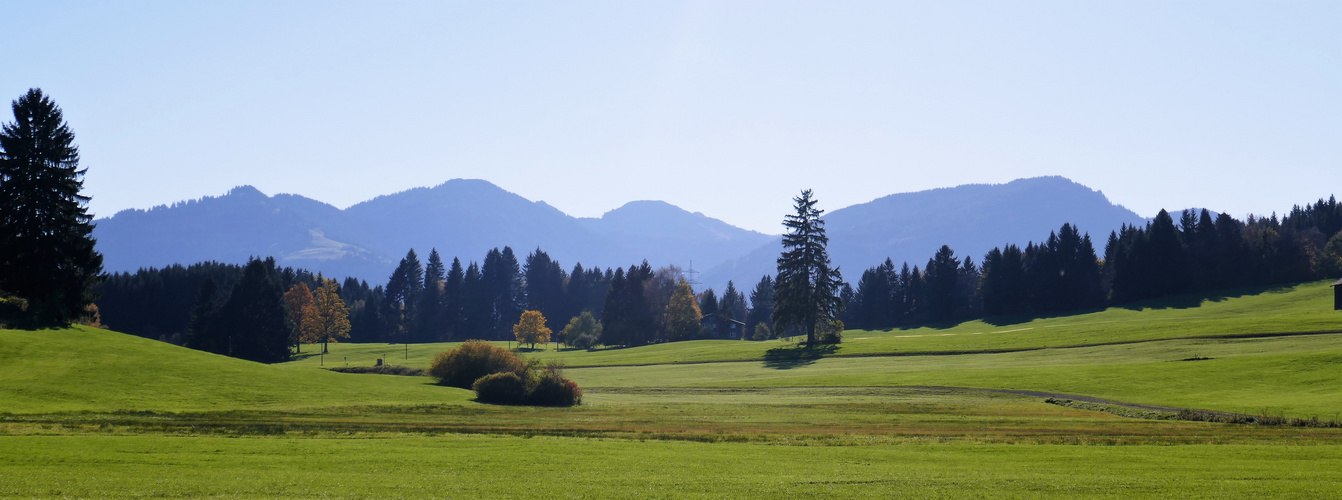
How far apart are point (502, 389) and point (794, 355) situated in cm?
4157

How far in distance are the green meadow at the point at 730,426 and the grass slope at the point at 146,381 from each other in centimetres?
20

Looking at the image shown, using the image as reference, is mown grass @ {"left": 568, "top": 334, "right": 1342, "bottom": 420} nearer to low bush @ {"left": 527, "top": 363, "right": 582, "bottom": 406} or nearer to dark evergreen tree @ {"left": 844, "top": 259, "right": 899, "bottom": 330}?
low bush @ {"left": 527, "top": 363, "right": 582, "bottom": 406}

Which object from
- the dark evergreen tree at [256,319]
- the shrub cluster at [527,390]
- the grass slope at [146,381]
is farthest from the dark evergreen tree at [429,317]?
the shrub cluster at [527,390]

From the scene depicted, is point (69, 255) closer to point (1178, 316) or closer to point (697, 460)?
point (697, 460)

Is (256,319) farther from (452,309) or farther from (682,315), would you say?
(682,315)

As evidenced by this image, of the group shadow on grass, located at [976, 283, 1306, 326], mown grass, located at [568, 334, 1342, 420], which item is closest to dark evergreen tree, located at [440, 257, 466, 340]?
mown grass, located at [568, 334, 1342, 420]

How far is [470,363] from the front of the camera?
6284cm

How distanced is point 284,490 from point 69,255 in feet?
149

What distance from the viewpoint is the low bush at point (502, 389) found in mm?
52938

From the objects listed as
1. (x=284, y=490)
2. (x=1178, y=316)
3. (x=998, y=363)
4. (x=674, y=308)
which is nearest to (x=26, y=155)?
(x=284, y=490)

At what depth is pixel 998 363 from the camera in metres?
66.8

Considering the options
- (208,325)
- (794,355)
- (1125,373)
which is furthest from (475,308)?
(1125,373)

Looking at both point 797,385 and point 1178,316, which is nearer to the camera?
point 797,385

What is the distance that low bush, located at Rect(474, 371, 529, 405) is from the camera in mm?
52938
